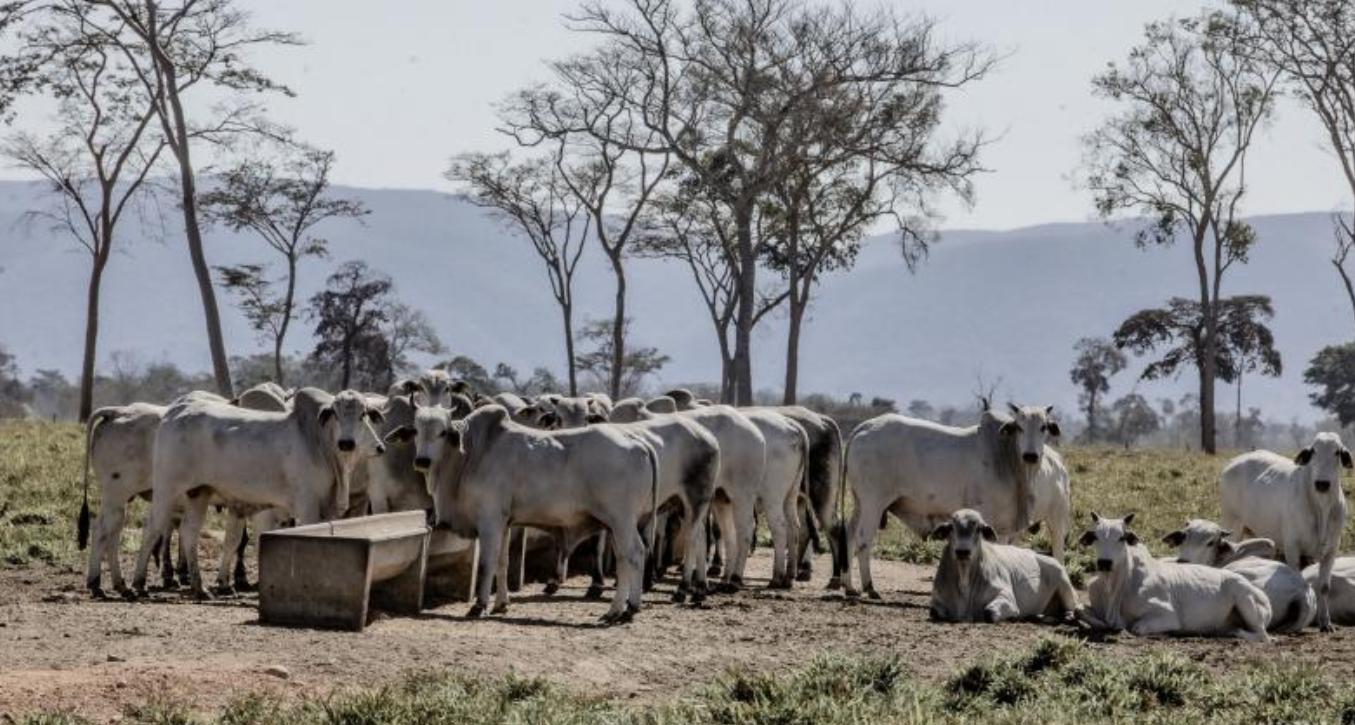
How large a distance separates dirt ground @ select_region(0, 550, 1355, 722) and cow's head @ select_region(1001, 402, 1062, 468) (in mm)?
1874

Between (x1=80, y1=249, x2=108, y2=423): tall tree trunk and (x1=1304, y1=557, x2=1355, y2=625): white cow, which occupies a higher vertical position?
(x1=80, y1=249, x2=108, y2=423): tall tree trunk

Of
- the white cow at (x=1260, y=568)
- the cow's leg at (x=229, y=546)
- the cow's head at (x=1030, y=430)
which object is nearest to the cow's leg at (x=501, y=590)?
the cow's leg at (x=229, y=546)

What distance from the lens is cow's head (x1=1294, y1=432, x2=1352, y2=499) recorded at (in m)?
17.5

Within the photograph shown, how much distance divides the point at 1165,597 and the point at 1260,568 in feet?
4.34

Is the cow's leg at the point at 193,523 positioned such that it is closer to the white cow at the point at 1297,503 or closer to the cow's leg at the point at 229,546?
the cow's leg at the point at 229,546

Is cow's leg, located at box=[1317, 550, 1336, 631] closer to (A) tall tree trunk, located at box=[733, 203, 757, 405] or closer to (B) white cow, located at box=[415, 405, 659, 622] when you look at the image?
(B) white cow, located at box=[415, 405, 659, 622]

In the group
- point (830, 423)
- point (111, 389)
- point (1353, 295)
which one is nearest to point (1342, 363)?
point (1353, 295)

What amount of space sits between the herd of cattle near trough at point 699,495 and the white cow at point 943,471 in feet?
0.07

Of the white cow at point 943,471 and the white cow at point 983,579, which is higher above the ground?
the white cow at point 943,471

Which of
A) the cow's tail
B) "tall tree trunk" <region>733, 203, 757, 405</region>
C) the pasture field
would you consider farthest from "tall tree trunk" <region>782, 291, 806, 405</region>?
the cow's tail

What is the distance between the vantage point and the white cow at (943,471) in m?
18.3

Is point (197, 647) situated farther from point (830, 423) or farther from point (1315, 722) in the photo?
point (830, 423)

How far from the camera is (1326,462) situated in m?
17.5

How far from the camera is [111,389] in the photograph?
384ft
